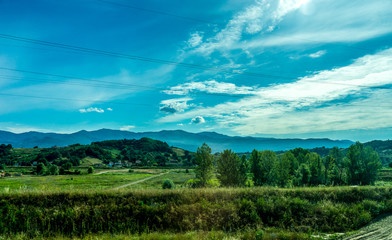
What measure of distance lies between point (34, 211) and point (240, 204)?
14335 millimetres

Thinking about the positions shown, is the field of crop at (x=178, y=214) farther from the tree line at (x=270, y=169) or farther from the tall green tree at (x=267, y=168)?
the tall green tree at (x=267, y=168)

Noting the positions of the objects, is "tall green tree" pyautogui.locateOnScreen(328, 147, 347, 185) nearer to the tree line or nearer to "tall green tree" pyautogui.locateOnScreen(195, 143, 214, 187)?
the tree line

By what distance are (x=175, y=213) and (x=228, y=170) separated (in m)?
41.0

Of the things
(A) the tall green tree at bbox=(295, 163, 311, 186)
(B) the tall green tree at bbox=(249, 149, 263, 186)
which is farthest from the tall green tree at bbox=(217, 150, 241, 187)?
(A) the tall green tree at bbox=(295, 163, 311, 186)

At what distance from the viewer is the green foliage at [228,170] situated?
5394 cm

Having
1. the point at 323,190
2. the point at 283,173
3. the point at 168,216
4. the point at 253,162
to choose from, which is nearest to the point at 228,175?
the point at 253,162

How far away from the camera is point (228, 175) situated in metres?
54.4

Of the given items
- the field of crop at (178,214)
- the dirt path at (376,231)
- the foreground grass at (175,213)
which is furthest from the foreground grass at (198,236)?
the dirt path at (376,231)

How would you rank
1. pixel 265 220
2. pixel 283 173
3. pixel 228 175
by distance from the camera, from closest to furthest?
pixel 265 220 → pixel 228 175 → pixel 283 173

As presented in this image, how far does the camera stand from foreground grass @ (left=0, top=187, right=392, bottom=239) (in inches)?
571

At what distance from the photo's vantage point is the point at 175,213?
605 inches

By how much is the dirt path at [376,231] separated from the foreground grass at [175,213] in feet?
2.08

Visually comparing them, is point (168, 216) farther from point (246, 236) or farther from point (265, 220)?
point (265, 220)

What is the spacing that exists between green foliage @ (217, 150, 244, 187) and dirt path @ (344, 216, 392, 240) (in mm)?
38266
